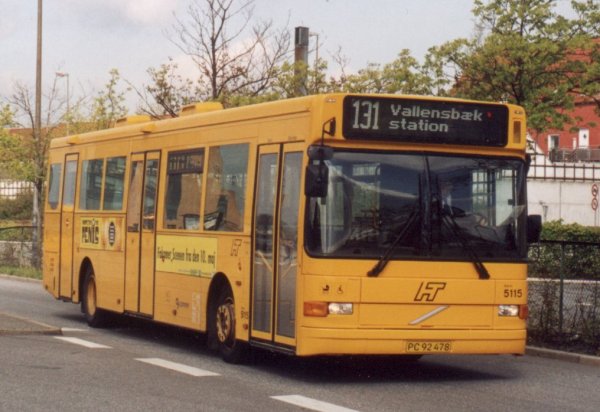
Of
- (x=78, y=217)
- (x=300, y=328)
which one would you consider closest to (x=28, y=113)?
(x=78, y=217)

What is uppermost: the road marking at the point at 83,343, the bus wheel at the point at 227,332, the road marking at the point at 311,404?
the bus wheel at the point at 227,332

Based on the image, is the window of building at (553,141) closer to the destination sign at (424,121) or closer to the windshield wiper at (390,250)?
the destination sign at (424,121)

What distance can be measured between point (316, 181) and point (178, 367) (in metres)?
2.78

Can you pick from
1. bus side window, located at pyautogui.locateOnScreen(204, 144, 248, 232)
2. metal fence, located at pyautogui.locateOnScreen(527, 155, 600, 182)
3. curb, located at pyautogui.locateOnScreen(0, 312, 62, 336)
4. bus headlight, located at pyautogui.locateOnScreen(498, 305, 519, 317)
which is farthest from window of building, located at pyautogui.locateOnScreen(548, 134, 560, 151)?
bus headlight, located at pyautogui.locateOnScreen(498, 305, 519, 317)

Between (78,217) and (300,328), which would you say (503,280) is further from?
(78,217)

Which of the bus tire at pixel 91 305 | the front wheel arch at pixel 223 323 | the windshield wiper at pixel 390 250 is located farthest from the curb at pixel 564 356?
the bus tire at pixel 91 305

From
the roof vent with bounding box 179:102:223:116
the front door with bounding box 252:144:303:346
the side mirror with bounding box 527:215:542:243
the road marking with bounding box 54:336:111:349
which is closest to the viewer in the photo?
the front door with bounding box 252:144:303:346

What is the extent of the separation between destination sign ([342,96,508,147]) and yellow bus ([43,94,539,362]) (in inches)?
0.5

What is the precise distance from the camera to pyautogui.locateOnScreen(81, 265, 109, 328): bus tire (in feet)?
65.4

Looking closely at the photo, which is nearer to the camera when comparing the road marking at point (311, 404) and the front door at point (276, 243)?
the road marking at point (311, 404)

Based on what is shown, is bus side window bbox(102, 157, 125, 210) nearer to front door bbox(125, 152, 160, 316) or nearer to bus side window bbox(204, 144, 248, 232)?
front door bbox(125, 152, 160, 316)

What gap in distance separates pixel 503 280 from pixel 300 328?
6.92 ft

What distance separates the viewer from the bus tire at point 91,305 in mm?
19922

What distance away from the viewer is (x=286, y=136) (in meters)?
13.7
